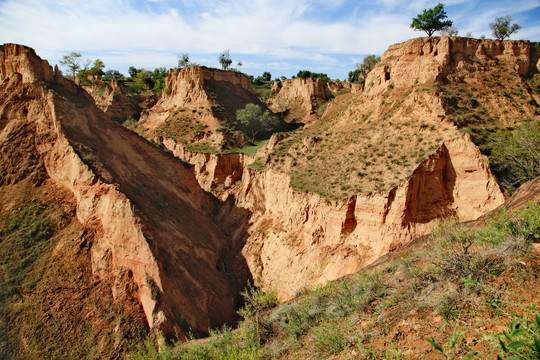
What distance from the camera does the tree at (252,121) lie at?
43.5 m

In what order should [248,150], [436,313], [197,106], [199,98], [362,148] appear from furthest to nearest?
[199,98], [197,106], [248,150], [362,148], [436,313]

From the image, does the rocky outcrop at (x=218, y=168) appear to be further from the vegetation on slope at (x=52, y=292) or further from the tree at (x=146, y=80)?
the tree at (x=146, y=80)

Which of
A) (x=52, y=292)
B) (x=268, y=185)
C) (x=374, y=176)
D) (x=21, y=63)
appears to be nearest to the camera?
(x=52, y=292)

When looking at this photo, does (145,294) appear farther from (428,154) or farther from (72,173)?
(428,154)

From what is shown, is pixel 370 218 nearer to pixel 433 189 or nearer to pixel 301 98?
pixel 433 189

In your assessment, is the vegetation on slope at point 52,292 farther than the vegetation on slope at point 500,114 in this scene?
No

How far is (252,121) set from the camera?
44.0 m

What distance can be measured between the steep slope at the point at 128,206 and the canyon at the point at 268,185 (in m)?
0.08

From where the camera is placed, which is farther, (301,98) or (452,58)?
(301,98)

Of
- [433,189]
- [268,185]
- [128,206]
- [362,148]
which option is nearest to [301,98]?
[268,185]

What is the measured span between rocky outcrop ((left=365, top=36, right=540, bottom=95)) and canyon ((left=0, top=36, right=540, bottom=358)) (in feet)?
0.28

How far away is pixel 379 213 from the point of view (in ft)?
55.5

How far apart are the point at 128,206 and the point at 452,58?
22.7 meters

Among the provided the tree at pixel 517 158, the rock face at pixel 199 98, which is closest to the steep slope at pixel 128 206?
A: the tree at pixel 517 158
